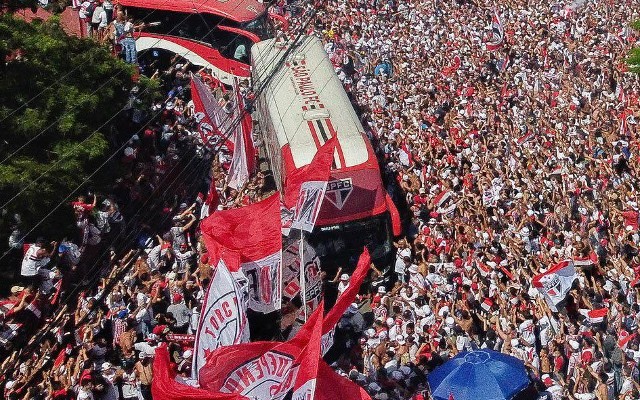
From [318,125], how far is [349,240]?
206 cm

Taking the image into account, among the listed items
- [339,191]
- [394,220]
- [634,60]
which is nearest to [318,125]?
[339,191]

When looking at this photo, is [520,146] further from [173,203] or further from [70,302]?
[70,302]

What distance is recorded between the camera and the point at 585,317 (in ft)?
48.0

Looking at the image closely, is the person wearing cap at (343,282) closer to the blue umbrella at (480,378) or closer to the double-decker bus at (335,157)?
the double-decker bus at (335,157)

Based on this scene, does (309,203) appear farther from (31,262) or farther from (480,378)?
(31,262)

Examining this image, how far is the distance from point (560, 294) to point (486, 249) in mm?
2105

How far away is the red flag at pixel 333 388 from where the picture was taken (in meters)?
11.1

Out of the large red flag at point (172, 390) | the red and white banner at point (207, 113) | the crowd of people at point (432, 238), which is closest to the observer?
the large red flag at point (172, 390)

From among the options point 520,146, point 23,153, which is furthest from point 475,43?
point 23,153

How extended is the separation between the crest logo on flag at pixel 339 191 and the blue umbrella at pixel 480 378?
3.92 m

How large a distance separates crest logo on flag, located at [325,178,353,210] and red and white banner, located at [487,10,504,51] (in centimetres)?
1101

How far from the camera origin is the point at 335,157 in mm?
16375

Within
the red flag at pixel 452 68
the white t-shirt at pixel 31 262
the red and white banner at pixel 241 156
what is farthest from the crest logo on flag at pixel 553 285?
the red flag at pixel 452 68

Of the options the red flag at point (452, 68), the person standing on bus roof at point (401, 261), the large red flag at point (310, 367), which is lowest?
the red flag at point (452, 68)
